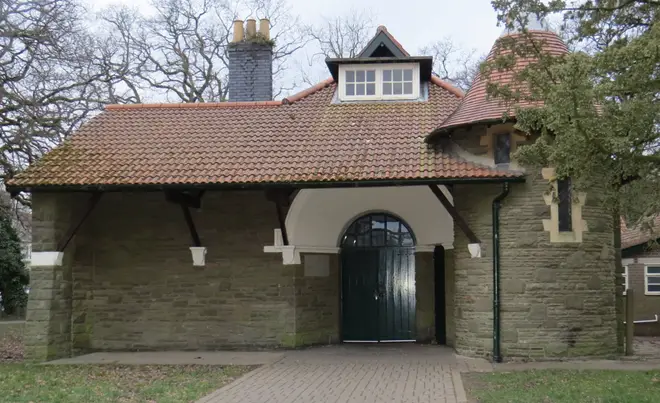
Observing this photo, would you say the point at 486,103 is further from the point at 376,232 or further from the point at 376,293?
the point at 376,293

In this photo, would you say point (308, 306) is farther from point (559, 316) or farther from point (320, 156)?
point (559, 316)

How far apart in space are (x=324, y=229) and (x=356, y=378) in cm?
451

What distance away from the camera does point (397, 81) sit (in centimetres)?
1539

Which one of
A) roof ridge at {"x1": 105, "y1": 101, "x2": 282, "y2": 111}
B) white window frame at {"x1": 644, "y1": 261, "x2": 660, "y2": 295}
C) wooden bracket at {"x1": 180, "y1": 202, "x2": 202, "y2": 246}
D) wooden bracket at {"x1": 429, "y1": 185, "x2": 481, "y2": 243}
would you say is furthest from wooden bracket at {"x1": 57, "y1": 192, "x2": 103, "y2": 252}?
white window frame at {"x1": 644, "y1": 261, "x2": 660, "y2": 295}

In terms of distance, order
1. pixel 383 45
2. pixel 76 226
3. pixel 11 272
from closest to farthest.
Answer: pixel 76 226 < pixel 383 45 < pixel 11 272

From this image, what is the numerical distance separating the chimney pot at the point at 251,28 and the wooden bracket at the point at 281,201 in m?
5.20

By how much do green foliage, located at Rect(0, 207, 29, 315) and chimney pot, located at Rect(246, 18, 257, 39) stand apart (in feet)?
39.2

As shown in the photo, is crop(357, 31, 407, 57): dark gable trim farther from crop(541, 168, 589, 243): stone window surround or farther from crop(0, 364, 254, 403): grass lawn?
crop(0, 364, 254, 403): grass lawn

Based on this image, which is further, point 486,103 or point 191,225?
point 191,225

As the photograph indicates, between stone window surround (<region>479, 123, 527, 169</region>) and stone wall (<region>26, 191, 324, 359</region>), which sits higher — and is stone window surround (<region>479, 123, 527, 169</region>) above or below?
above

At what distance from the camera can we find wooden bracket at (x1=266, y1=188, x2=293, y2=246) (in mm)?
12305

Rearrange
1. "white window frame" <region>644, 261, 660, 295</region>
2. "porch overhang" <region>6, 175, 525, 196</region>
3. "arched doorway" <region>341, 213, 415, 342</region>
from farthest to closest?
"white window frame" <region>644, 261, 660, 295</region>
"arched doorway" <region>341, 213, 415, 342</region>
"porch overhang" <region>6, 175, 525, 196</region>

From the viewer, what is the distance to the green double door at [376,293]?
14516mm

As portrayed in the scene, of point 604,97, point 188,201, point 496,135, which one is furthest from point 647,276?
point 604,97
